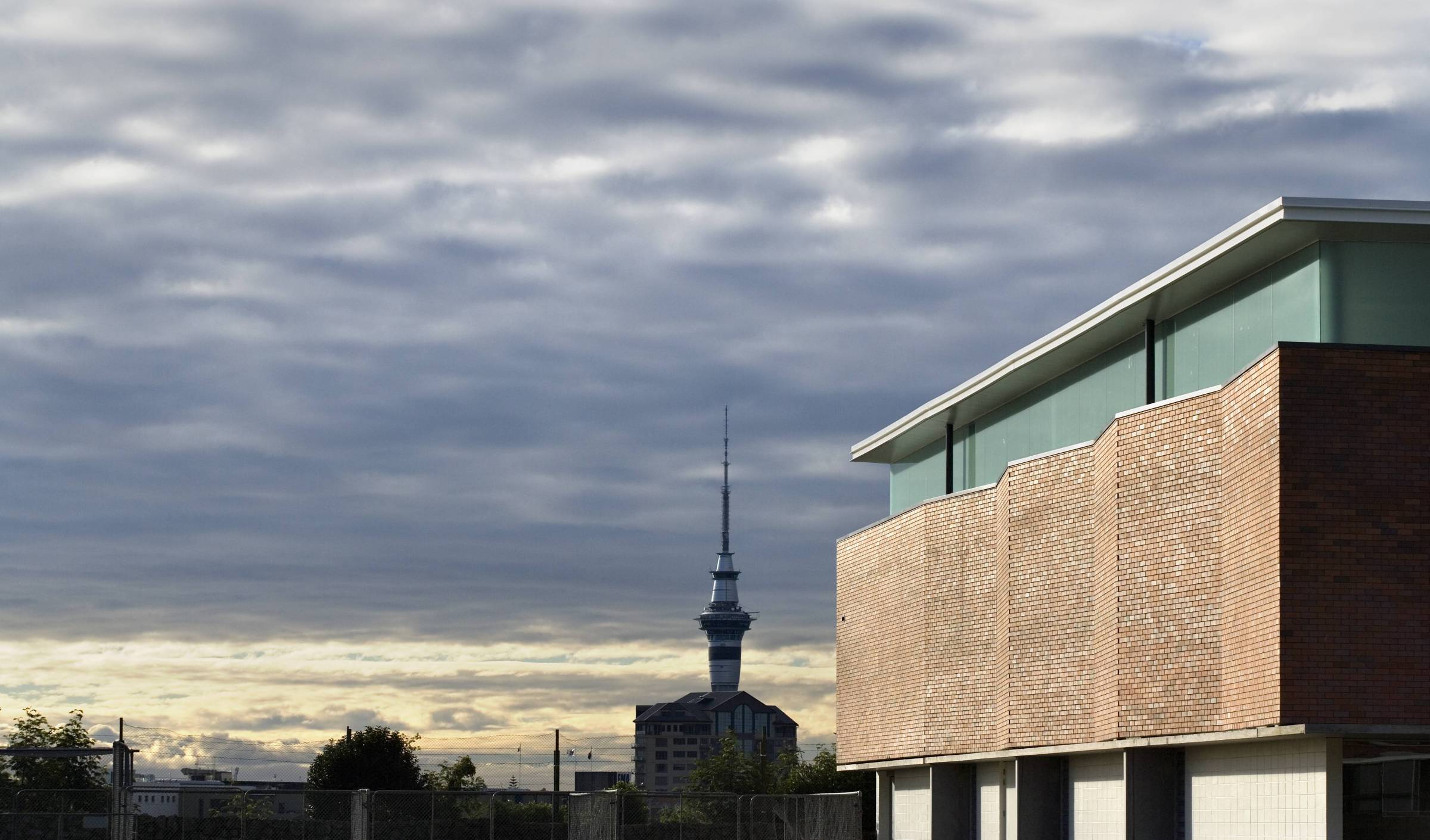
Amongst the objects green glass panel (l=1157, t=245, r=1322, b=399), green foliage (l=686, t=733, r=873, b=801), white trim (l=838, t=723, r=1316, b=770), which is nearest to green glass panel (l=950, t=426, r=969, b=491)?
white trim (l=838, t=723, r=1316, b=770)

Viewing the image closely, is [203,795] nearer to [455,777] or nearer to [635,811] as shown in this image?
[635,811]

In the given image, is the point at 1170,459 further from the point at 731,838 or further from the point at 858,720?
the point at 731,838

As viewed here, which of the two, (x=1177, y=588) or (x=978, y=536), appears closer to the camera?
(x=1177, y=588)

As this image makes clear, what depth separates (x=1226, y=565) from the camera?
2484 centimetres

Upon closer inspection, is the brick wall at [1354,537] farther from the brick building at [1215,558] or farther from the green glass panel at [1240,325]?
the green glass panel at [1240,325]

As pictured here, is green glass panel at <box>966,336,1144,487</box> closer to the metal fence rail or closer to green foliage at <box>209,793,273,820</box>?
the metal fence rail

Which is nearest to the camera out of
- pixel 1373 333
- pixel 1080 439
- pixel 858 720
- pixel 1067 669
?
pixel 1373 333

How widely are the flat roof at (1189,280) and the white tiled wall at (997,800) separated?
26.4 ft

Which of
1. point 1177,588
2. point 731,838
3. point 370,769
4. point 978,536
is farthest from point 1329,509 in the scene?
point 370,769

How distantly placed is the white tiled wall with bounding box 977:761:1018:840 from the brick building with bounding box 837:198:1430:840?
0.13 meters

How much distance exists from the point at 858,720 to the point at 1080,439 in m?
13.6

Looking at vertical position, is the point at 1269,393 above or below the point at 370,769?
above

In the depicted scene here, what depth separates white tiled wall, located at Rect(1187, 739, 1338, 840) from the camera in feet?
75.8

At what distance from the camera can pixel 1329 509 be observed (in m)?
22.8
